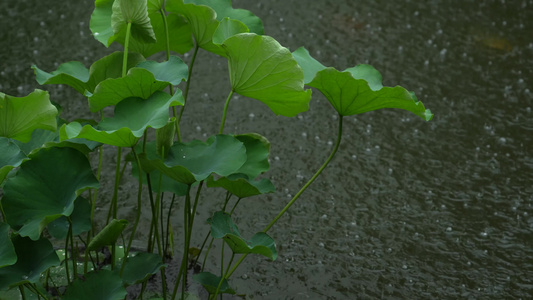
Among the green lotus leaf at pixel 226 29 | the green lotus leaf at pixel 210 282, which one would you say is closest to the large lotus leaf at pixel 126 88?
the green lotus leaf at pixel 226 29

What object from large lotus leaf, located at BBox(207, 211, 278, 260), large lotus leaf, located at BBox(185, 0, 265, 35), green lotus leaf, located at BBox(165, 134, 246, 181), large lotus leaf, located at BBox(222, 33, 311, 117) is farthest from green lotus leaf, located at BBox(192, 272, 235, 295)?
large lotus leaf, located at BBox(185, 0, 265, 35)

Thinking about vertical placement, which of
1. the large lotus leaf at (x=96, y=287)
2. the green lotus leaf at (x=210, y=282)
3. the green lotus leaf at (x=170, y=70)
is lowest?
the green lotus leaf at (x=210, y=282)

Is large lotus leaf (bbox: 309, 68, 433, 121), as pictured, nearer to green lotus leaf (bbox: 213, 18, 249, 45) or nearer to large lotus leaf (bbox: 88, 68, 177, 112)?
green lotus leaf (bbox: 213, 18, 249, 45)

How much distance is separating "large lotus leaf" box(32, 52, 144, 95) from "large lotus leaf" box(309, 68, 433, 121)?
33cm

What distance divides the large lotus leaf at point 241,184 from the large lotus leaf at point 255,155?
2cm

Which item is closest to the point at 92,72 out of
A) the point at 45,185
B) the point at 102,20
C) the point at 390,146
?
the point at 102,20

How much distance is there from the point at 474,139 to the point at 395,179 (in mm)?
303

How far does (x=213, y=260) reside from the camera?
1.38m

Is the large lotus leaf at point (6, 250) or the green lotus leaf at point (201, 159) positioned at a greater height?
the green lotus leaf at point (201, 159)

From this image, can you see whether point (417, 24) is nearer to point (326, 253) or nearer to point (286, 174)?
point (286, 174)

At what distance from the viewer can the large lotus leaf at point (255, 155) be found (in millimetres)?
1069

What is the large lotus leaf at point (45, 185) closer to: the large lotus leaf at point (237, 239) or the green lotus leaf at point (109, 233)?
the green lotus leaf at point (109, 233)

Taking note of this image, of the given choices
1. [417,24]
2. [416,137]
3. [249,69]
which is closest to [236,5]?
[417,24]

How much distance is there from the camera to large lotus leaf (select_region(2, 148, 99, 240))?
938mm
